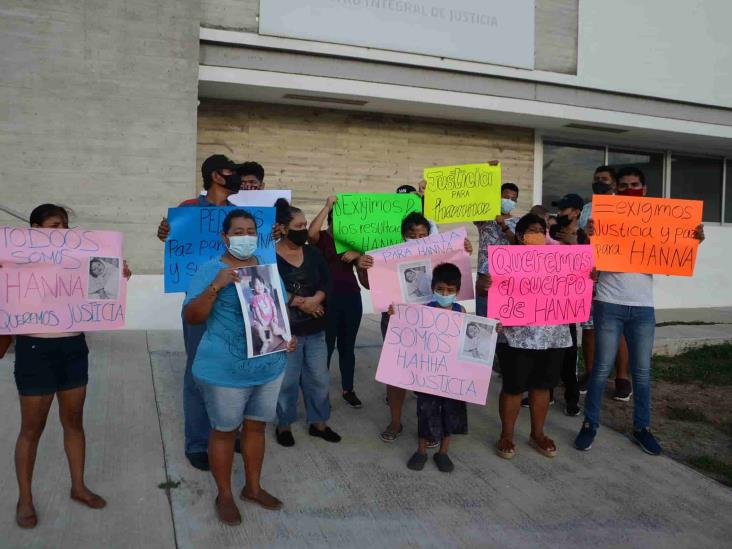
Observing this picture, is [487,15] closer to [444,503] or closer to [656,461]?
[656,461]

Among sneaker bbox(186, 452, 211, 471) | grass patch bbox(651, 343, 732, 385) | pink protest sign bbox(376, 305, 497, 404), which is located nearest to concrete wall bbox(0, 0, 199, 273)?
sneaker bbox(186, 452, 211, 471)

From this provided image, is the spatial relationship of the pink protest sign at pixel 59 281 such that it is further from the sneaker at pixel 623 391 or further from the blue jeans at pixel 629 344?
the sneaker at pixel 623 391

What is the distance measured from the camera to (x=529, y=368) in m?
4.52

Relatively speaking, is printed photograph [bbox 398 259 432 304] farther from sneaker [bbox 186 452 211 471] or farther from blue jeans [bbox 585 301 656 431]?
sneaker [bbox 186 452 211 471]

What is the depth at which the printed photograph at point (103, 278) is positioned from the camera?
3.54 meters

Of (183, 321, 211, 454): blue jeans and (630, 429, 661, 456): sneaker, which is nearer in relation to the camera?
(183, 321, 211, 454): blue jeans

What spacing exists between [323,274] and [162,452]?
1.61 meters

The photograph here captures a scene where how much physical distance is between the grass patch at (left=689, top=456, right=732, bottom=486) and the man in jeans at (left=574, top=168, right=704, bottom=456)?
26 centimetres

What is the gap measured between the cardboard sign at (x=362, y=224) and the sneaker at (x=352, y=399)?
1320 millimetres

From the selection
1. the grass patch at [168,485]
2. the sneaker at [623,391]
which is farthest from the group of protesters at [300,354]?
the sneaker at [623,391]

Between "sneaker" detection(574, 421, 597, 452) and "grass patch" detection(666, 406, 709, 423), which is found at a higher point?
"sneaker" detection(574, 421, 597, 452)

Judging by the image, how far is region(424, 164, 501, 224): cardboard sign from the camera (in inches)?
206

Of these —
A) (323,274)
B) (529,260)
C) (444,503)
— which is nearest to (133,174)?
(323,274)

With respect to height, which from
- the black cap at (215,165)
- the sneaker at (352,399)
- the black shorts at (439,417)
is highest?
the black cap at (215,165)
